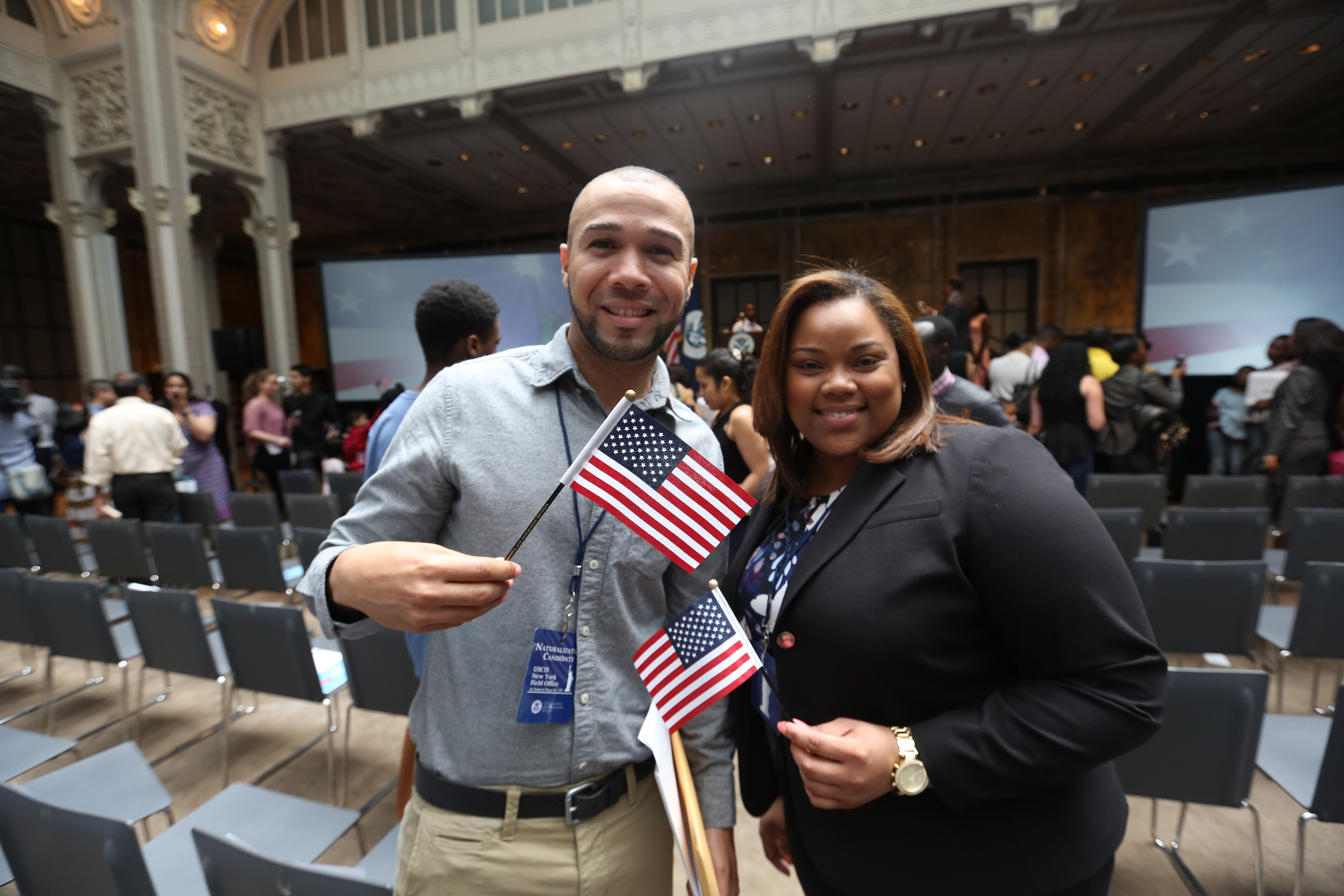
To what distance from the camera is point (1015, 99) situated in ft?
33.8

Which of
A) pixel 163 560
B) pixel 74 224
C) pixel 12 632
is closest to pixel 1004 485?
pixel 12 632

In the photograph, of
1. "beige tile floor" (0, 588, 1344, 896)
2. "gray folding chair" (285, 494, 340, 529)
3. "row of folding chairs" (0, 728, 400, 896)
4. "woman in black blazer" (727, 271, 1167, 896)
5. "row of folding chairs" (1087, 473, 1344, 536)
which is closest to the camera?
"woman in black blazer" (727, 271, 1167, 896)

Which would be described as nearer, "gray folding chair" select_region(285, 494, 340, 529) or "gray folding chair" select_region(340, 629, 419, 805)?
"gray folding chair" select_region(340, 629, 419, 805)

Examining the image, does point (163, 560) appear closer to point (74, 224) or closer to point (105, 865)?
point (105, 865)

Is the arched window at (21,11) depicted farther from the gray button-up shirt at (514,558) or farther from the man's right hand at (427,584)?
the man's right hand at (427,584)

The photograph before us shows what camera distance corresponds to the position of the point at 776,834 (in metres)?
1.41

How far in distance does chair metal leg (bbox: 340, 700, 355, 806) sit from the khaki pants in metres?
1.86

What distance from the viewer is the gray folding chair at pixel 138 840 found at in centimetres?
134

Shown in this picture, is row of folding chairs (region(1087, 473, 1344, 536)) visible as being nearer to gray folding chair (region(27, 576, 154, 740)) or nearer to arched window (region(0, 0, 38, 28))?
gray folding chair (region(27, 576, 154, 740))

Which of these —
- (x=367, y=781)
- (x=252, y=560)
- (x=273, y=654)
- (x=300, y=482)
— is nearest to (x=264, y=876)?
(x=273, y=654)

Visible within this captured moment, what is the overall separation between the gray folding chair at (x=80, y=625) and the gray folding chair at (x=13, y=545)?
2.28 m

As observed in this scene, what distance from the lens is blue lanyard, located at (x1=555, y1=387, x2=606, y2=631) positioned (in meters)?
1.08

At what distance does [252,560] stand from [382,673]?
2.20m

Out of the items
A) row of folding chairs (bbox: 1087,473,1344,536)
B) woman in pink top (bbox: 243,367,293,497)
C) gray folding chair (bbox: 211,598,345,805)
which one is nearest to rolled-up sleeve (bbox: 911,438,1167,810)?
gray folding chair (bbox: 211,598,345,805)
